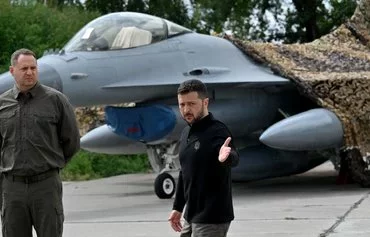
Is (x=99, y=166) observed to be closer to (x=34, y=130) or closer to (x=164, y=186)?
(x=164, y=186)

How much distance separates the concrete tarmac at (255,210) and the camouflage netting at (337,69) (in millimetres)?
1088

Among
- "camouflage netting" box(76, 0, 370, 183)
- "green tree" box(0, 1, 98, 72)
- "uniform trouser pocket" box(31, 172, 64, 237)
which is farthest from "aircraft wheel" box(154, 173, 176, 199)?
"green tree" box(0, 1, 98, 72)

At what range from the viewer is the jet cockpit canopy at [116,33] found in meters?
12.3

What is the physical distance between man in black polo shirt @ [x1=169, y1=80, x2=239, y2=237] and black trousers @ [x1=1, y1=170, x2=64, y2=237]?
821 mm

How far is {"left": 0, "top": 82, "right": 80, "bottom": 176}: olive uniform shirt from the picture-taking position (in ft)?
16.6

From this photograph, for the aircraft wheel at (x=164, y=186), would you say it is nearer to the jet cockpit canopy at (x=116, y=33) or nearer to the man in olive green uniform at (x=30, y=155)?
the jet cockpit canopy at (x=116, y=33)

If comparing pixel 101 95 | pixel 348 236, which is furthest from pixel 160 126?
pixel 348 236

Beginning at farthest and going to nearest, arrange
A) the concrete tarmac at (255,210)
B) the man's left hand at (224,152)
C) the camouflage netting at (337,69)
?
the camouflage netting at (337,69)
the concrete tarmac at (255,210)
the man's left hand at (224,152)

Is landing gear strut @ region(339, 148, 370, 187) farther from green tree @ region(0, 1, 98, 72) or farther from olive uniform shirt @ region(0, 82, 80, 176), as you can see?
green tree @ region(0, 1, 98, 72)

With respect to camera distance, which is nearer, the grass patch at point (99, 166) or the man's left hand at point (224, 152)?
the man's left hand at point (224, 152)

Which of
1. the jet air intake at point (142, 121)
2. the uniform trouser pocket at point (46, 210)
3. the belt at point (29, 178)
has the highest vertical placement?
the belt at point (29, 178)

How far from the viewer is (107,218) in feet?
34.6

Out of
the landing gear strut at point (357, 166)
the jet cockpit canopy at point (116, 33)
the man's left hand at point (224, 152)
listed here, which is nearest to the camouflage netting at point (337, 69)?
the landing gear strut at point (357, 166)

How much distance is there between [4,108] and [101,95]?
685cm
